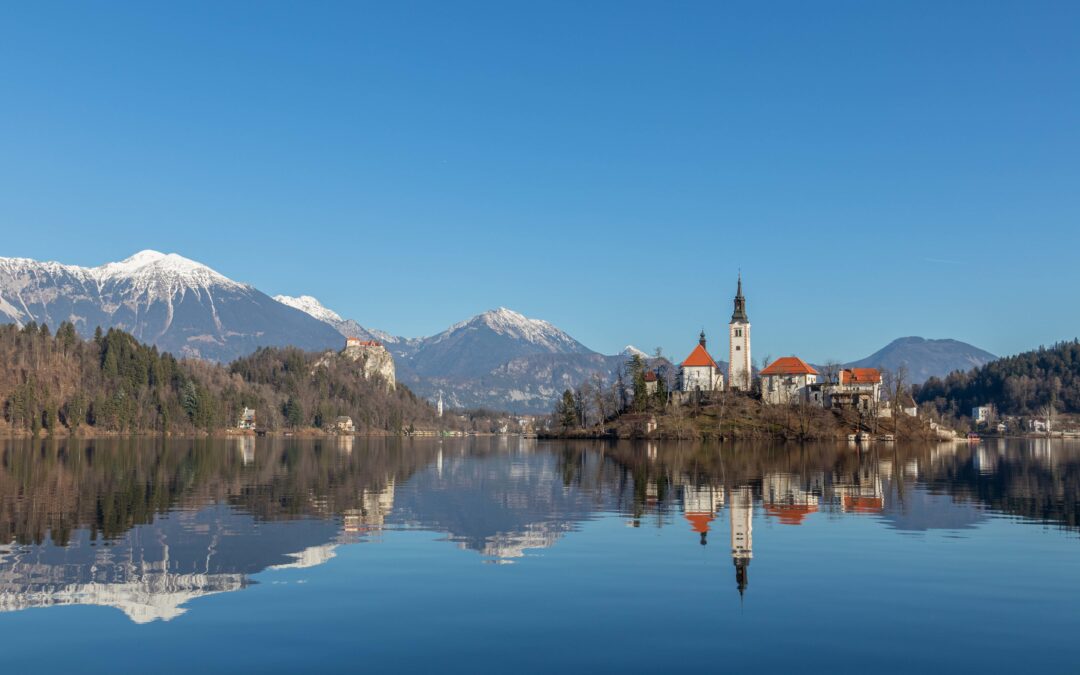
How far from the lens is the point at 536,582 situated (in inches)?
1232

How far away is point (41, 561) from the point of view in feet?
112

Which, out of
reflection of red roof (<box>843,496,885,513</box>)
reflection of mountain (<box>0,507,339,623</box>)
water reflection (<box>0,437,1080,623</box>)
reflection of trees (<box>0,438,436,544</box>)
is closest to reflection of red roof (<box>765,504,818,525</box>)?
water reflection (<box>0,437,1080,623</box>)

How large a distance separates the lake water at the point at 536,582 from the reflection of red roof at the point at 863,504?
1.31ft

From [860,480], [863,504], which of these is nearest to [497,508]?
[863,504]

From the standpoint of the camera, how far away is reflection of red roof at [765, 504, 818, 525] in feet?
158

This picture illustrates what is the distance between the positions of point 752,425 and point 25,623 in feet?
608

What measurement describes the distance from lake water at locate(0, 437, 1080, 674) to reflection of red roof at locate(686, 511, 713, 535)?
16cm

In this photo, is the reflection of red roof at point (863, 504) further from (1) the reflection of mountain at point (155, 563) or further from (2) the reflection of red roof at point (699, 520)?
(1) the reflection of mountain at point (155, 563)

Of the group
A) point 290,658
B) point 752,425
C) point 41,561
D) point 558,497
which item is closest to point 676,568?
point 290,658

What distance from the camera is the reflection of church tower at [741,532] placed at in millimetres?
33750

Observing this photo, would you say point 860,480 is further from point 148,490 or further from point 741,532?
point 148,490

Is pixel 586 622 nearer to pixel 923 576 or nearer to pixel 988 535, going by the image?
pixel 923 576

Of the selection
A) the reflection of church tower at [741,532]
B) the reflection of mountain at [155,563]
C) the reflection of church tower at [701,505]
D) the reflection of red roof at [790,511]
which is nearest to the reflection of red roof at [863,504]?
the reflection of red roof at [790,511]

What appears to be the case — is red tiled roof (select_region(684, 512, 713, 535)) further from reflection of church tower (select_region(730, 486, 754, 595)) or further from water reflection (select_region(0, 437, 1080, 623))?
reflection of church tower (select_region(730, 486, 754, 595))
